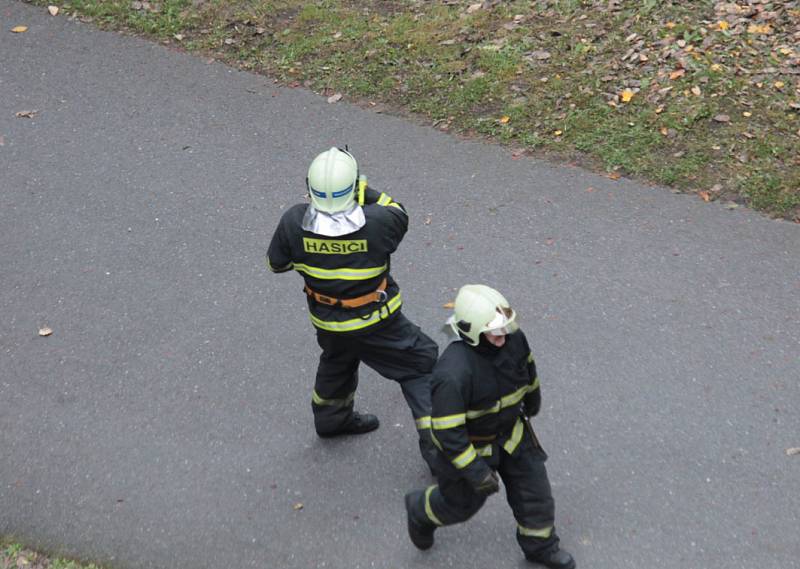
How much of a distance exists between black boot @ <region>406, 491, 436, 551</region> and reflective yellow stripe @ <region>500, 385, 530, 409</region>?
2.40 feet

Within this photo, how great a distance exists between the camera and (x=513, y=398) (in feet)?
14.0

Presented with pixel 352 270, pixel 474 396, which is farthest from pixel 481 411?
pixel 352 270

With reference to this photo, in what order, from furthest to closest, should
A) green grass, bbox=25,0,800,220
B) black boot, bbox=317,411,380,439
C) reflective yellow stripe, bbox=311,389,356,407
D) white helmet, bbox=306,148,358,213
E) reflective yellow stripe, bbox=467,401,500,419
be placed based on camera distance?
green grass, bbox=25,0,800,220 → black boot, bbox=317,411,380,439 → reflective yellow stripe, bbox=311,389,356,407 → white helmet, bbox=306,148,358,213 → reflective yellow stripe, bbox=467,401,500,419

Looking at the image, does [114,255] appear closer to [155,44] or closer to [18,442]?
[18,442]

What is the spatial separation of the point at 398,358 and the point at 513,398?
0.87 meters

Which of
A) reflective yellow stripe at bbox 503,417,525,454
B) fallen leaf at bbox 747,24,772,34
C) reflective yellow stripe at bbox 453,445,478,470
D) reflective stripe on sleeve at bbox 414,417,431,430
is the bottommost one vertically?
reflective stripe on sleeve at bbox 414,417,431,430

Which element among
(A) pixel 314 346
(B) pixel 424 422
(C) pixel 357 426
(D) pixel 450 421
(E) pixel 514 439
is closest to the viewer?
(D) pixel 450 421

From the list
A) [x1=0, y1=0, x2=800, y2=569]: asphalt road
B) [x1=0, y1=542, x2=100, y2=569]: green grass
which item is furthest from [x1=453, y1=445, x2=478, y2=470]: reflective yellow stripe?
[x1=0, y1=542, x2=100, y2=569]: green grass

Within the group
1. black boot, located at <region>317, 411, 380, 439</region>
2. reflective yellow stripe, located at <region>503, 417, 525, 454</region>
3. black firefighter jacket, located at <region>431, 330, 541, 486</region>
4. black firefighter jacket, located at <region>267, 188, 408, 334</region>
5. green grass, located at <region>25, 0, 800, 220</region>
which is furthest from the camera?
green grass, located at <region>25, 0, 800, 220</region>

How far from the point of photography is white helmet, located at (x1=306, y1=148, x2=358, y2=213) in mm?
4586

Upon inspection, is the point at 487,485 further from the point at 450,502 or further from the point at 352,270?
the point at 352,270

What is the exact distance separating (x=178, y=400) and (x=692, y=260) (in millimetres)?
3535

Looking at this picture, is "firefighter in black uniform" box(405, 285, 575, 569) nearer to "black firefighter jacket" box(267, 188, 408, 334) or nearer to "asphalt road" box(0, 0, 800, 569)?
"asphalt road" box(0, 0, 800, 569)

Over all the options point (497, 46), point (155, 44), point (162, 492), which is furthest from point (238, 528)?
point (155, 44)
